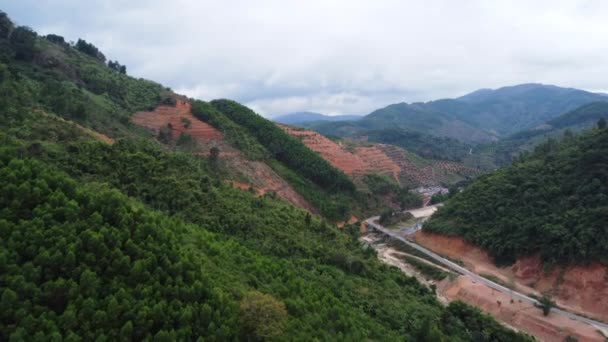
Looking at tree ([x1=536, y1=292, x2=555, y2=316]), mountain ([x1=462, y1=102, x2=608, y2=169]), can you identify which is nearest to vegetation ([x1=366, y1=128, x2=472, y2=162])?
mountain ([x1=462, y1=102, x2=608, y2=169])

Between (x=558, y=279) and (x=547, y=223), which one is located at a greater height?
(x=547, y=223)

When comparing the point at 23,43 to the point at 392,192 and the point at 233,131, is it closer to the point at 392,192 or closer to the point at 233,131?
the point at 233,131

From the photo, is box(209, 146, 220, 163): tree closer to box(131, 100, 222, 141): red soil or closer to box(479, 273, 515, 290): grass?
box(131, 100, 222, 141): red soil

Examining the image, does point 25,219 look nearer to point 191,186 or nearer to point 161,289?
point 161,289

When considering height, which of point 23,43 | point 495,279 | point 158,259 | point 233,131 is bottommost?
point 495,279

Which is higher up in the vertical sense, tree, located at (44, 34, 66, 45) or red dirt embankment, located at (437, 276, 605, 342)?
tree, located at (44, 34, 66, 45)

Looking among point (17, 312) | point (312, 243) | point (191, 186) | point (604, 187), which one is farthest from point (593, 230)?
point (17, 312)

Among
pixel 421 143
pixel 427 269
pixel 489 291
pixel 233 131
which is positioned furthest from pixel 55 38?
pixel 421 143

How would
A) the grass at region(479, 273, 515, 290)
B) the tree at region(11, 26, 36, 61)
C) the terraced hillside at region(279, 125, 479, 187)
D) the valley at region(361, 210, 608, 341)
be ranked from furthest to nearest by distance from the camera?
the terraced hillside at region(279, 125, 479, 187)
the tree at region(11, 26, 36, 61)
the grass at region(479, 273, 515, 290)
the valley at region(361, 210, 608, 341)
